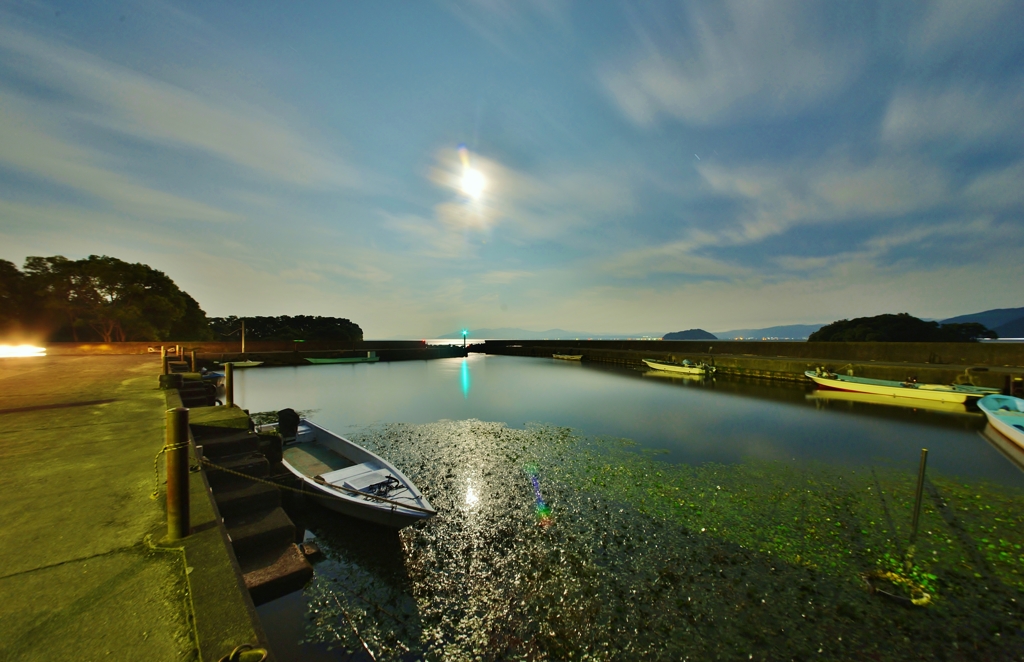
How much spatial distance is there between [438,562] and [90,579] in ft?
19.5

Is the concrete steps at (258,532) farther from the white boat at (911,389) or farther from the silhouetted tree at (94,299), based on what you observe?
the silhouetted tree at (94,299)

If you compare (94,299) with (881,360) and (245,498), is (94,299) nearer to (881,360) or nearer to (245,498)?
(245,498)

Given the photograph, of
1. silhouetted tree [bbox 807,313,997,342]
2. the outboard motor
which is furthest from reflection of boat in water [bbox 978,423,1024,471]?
silhouetted tree [bbox 807,313,997,342]

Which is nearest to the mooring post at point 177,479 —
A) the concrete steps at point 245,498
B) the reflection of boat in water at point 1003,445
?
the concrete steps at point 245,498

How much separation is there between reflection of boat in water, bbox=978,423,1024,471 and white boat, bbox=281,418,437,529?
74.1ft

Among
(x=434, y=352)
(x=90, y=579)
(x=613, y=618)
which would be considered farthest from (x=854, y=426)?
(x=434, y=352)

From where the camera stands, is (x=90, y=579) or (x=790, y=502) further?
(x=790, y=502)

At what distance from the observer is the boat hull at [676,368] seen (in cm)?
4356

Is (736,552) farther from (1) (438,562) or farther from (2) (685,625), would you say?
(1) (438,562)

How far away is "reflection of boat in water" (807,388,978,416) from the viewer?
24312 millimetres

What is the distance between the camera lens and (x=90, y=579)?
2934 millimetres

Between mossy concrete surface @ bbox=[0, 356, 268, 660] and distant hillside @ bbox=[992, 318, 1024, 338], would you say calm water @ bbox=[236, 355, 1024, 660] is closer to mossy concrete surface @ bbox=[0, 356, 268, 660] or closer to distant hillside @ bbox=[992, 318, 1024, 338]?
mossy concrete surface @ bbox=[0, 356, 268, 660]

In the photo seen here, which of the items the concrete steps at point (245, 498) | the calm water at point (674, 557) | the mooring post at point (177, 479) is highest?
the mooring post at point (177, 479)

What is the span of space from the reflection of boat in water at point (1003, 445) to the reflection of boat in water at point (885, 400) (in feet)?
19.0
